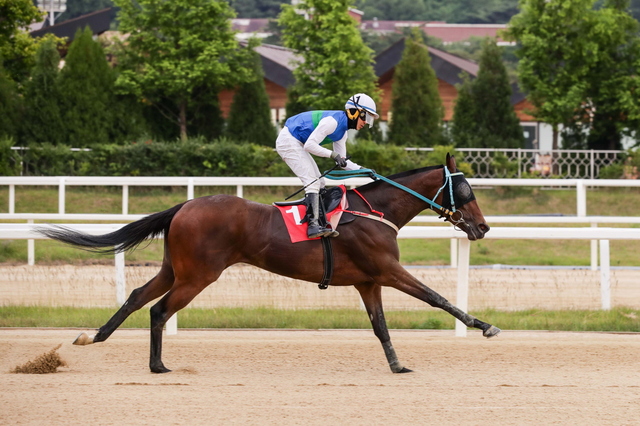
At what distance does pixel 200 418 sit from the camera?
4.44 metres

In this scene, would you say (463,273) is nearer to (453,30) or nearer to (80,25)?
(80,25)

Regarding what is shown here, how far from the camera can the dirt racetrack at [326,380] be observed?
4527 millimetres

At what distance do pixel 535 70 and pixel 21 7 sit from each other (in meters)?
11.4

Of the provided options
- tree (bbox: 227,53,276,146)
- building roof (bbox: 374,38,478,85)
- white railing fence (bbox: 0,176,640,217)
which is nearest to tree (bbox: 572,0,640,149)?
building roof (bbox: 374,38,478,85)

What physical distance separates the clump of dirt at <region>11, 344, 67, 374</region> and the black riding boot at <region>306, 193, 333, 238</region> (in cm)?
176

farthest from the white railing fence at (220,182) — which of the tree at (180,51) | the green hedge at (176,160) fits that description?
the tree at (180,51)

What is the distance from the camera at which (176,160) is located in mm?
17172

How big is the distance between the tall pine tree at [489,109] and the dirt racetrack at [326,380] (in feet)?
45.4

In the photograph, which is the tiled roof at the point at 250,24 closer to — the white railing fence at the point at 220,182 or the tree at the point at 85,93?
the tree at the point at 85,93

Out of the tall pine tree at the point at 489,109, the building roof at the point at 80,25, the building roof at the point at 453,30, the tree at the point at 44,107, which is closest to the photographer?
the tree at the point at 44,107

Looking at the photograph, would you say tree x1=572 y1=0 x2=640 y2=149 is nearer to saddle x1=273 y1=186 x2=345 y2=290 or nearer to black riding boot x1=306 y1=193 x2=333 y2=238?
saddle x1=273 y1=186 x2=345 y2=290

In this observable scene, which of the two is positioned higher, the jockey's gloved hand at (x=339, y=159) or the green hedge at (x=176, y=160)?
the green hedge at (x=176, y=160)

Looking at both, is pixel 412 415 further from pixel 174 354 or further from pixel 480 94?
pixel 480 94

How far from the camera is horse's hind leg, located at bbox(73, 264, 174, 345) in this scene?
5676mm
